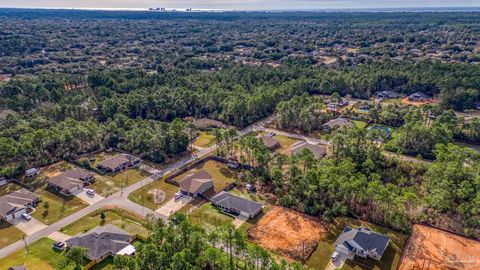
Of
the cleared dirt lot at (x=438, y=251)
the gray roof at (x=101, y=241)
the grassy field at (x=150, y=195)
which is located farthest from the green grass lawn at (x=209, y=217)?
the cleared dirt lot at (x=438, y=251)

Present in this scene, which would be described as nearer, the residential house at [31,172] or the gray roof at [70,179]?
the gray roof at [70,179]

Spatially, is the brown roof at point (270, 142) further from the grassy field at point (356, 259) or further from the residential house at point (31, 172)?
the residential house at point (31, 172)

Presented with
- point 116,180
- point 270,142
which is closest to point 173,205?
point 116,180

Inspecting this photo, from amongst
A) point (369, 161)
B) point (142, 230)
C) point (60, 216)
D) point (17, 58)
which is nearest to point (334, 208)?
point (369, 161)

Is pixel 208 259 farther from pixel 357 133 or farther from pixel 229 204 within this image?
pixel 357 133

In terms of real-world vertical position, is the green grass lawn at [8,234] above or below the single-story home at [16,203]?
below

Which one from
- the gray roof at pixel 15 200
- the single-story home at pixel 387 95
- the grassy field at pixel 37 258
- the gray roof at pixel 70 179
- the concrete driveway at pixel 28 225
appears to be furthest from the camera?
the single-story home at pixel 387 95
